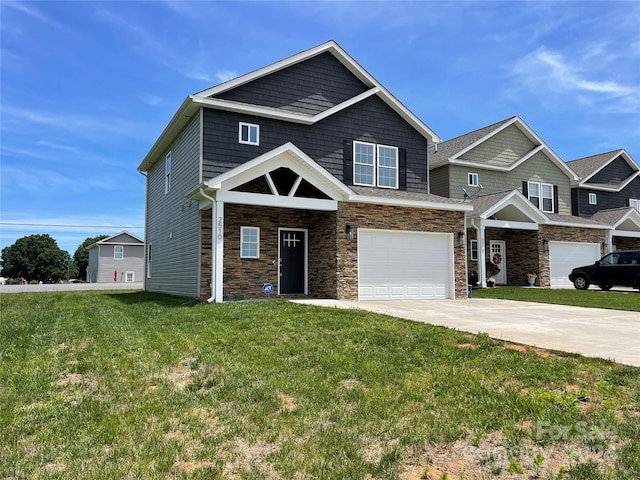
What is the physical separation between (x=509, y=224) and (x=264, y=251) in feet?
36.9

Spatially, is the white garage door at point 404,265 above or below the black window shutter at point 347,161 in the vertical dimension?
below

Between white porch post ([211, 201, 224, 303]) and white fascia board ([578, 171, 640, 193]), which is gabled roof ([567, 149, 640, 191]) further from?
white porch post ([211, 201, 224, 303])

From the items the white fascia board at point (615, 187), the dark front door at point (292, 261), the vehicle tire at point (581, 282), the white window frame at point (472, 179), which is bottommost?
the vehicle tire at point (581, 282)

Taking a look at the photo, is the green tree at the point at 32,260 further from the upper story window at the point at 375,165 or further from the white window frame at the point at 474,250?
the upper story window at the point at 375,165

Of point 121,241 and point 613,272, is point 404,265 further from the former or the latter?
point 121,241

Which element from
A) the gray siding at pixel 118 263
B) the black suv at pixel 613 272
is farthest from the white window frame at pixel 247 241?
the gray siding at pixel 118 263

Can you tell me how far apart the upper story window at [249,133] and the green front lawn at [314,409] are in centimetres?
901

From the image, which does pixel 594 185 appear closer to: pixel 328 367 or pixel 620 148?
pixel 620 148

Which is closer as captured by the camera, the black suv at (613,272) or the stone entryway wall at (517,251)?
the black suv at (613,272)

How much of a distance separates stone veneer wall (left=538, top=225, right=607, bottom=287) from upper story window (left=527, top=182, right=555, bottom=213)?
2.43 meters

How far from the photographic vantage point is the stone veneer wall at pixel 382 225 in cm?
1399

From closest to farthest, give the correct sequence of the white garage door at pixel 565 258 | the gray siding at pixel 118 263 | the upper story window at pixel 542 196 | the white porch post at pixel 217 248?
the white porch post at pixel 217 248 < the white garage door at pixel 565 258 < the upper story window at pixel 542 196 < the gray siding at pixel 118 263

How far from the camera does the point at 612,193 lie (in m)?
27.7

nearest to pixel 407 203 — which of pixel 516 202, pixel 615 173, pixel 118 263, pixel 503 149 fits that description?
pixel 516 202
